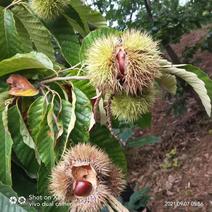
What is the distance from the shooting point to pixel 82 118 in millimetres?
875

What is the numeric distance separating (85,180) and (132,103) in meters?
0.17

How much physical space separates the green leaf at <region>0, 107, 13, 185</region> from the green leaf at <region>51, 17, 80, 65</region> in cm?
26

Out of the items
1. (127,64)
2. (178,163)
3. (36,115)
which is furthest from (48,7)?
(178,163)

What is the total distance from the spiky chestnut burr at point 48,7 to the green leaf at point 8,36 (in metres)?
0.09

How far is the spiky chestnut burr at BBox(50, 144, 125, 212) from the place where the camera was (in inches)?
28.6

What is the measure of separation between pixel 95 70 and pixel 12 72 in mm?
229

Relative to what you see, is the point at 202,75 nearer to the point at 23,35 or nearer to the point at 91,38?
the point at 91,38

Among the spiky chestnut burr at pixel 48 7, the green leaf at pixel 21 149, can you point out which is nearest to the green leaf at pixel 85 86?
the green leaf at pixel 21 149

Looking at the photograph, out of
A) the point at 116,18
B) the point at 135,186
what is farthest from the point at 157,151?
the point at 116,18

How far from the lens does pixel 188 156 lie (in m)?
3.68

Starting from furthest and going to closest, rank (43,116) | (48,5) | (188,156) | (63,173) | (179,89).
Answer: (188,156) → (179,89) → (48,5) → (43,116) → (63,173)

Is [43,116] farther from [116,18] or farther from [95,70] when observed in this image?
[116,18]

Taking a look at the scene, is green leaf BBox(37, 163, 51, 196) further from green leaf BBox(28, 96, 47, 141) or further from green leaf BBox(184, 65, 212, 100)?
green leaf BBox(184, 65, 212, 100)

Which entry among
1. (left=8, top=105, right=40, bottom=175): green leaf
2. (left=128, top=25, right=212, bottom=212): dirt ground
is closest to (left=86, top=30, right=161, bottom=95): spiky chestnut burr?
(left=8, top=105, right=40, bottom=175): green leaf
